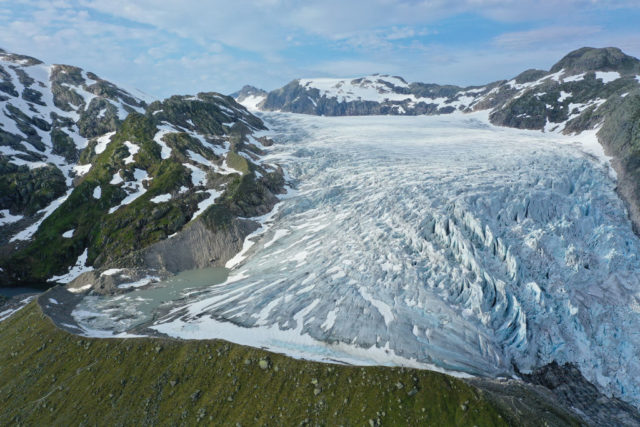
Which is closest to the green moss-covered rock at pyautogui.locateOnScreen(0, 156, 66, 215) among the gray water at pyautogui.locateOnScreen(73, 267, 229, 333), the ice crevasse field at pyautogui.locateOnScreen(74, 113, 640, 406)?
the gray water at pyautogui.locateOnScreen(73, 267, 229, 333)

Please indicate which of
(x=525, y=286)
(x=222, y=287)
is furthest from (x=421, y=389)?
(x=222, y=287)

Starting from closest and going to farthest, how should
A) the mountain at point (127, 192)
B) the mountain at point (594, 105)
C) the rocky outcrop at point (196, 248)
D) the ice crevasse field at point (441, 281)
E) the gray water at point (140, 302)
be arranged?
the ice crevasse field at point (441, 281)
the gray water at point (140, 302)
the rocky outcrop at point (196, 248)
the mountain at point (127, 192)
the mountain at point (594, 105)

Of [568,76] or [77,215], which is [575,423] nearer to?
[77,215]

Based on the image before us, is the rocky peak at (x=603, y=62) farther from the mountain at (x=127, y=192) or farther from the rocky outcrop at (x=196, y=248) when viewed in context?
the rocky outcrop at (x=196, y=248)

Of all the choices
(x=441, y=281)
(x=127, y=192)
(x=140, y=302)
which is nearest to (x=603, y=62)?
(x=441, y=281)

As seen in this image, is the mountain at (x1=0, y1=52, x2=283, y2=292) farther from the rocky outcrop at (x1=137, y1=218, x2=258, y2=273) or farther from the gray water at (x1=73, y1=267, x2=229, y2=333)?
the gray water at (x1=73, y1=267, x2=229, y2=333)

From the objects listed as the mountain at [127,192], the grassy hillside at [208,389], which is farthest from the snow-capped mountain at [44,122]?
Answer: the grassy hillside at [208,389]

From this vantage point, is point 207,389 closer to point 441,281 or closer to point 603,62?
point 441,281
